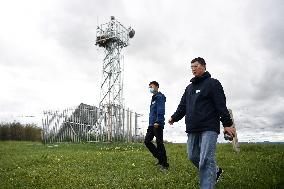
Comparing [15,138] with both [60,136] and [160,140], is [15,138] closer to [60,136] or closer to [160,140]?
[60,136]

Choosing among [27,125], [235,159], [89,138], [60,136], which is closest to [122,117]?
[89,138]

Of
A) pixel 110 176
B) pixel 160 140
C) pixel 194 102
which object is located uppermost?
pixel 194 102

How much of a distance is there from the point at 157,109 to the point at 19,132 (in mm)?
25138

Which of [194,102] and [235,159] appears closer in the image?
[194,102]

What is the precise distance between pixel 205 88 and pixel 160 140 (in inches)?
157

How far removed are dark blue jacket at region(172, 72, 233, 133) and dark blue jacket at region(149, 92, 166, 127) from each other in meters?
3.41

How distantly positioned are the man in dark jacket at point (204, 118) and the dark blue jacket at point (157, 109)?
3.26 m

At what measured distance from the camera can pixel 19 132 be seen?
33375mm

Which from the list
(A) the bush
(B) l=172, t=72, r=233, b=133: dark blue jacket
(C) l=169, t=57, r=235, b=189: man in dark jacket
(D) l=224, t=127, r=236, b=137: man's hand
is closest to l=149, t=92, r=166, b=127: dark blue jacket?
(C) l=169, t=57, r=235, b=189: man in dark jacket

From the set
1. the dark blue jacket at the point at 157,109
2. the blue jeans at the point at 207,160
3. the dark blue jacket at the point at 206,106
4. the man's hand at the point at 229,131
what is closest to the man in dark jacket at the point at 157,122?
the dark blue jacket at the point at 157,109

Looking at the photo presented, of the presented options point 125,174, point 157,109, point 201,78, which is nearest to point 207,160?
point 201,78

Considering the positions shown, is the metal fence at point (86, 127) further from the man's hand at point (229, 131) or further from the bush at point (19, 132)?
the man's hand at point (229, 131)

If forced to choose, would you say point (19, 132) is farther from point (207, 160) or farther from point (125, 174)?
point (207, 160)

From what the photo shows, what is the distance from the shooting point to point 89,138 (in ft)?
91.4
